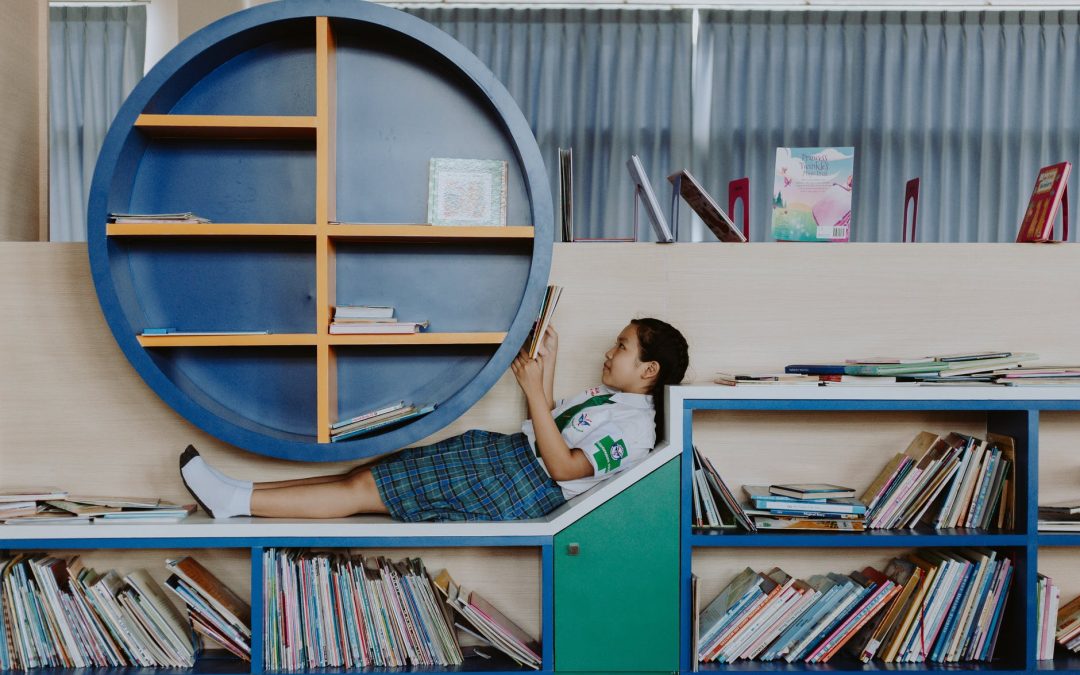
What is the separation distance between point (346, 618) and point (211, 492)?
0.45 m

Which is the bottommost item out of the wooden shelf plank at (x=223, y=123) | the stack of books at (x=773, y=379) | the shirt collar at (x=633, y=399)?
the shirt collar at (x=633, y=399)

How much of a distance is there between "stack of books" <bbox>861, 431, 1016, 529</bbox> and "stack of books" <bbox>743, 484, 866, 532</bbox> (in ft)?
0.19

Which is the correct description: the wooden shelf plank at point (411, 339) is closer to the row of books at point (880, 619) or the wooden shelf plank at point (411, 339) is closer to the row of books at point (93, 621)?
the row of books at point (93, 621)

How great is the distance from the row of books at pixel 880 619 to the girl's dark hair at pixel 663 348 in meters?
0.49

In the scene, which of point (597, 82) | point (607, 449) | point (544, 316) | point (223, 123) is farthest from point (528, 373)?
point (597, 82)

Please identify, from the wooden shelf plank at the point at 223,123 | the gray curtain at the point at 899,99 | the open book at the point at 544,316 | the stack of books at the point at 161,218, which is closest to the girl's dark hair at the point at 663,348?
the open book at the point at 544,316

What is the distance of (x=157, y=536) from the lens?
72.6 inches

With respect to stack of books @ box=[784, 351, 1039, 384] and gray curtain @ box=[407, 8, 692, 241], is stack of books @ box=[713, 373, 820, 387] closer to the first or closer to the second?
stack of books @ box=[784, 351, 1039, 384]

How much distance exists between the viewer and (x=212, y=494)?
1964 mm

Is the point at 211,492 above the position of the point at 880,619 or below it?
above

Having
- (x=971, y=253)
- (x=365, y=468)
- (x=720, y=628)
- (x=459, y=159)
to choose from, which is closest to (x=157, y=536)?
(x=365, y=468)

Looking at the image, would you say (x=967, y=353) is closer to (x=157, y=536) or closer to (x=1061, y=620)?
(x=1061, y=620)

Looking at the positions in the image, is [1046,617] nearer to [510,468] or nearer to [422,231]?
[510,468]

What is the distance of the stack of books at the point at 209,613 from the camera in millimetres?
1894
